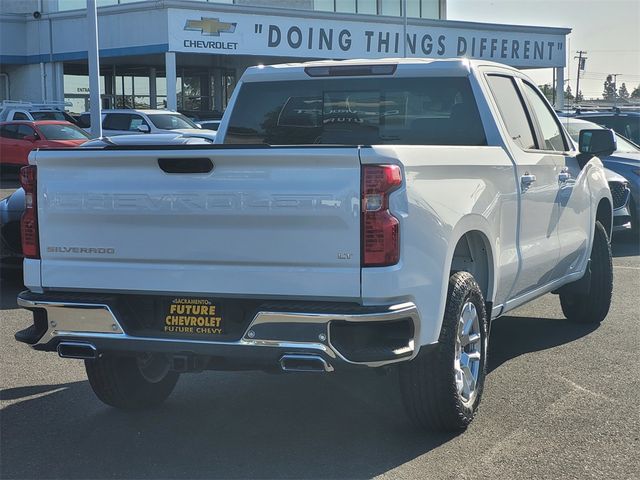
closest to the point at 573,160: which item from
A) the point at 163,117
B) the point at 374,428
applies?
the point at 374,428

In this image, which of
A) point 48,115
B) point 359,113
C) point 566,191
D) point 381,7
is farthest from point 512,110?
point 381,7

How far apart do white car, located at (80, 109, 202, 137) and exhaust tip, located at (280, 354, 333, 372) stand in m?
20.7

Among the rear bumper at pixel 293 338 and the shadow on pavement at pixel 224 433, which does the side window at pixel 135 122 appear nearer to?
the shadow on pavement at pixel 224 433

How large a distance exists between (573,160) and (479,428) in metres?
2.66

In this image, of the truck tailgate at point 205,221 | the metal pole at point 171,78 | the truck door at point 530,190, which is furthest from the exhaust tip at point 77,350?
the metal pole at point 171,78

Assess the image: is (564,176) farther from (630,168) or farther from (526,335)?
(630,168)

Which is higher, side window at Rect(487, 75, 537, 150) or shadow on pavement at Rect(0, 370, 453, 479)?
side window at Rect(487, 75, 537, 150)

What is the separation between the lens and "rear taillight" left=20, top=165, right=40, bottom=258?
4672 mm

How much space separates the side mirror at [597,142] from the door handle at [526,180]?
1.35 metres

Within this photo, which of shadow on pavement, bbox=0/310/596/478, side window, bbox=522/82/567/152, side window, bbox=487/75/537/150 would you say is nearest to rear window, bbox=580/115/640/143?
side window, bbox=522/82/567/152

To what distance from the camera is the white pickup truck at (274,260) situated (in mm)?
4121

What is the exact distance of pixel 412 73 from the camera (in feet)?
19.6

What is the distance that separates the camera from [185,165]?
4398 mm

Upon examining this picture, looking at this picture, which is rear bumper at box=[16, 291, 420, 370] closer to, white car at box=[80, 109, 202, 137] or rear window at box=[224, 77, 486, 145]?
rear window at box=[224, 77, 486, 145]
